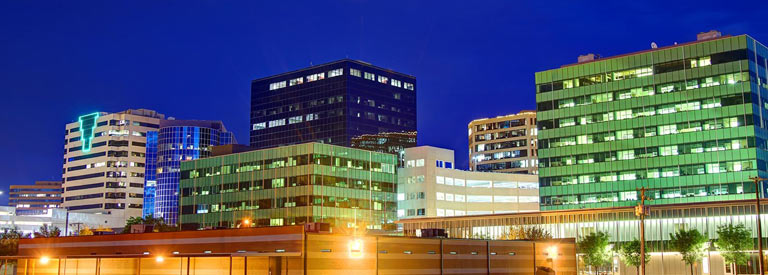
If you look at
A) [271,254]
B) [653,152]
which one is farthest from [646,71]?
[271,254]

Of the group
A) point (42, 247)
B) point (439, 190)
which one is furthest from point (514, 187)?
point (42, 247)

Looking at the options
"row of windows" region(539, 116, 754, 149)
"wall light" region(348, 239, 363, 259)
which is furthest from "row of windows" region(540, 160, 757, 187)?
"wall light" region(348, 239, 363, 259)

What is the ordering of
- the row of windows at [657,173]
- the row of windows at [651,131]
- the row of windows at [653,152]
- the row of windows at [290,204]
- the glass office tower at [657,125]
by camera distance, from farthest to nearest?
the row of windows at [290,204]
the row of windows at [651,131]
the row of windows at [653,152]
the glass office tower at [657,125]
the row of windows at [657,173]

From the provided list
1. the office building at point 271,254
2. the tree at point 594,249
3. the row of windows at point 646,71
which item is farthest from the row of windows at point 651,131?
the office building at point 271,254

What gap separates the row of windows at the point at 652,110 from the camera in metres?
136

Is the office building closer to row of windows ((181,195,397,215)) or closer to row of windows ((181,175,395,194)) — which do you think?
row of windows ((181,195,397,215))

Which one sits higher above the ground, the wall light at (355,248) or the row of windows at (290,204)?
the row of windows at (290,204)

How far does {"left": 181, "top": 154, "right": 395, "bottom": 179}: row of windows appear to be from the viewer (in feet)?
500

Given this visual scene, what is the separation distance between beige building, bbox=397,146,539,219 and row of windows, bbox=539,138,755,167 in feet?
80.4

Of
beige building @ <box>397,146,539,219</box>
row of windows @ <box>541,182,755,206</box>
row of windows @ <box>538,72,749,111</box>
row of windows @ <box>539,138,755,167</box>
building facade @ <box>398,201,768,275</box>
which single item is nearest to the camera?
building facade @ <box>398,201,768,275</box>

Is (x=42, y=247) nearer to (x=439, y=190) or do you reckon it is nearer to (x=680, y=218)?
(x=680, y=218)

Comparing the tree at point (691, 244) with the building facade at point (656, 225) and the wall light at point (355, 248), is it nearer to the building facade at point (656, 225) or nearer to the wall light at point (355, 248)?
the building facade at point (656, 225)

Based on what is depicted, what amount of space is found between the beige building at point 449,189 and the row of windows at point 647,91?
27.5 m

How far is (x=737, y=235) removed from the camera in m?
100
